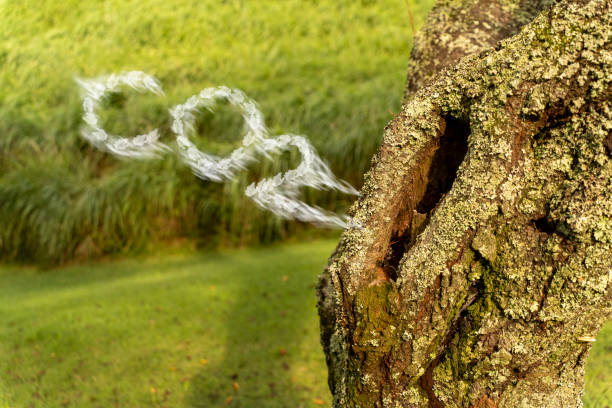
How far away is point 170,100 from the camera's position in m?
4.70

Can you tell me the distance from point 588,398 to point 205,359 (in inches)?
64.4

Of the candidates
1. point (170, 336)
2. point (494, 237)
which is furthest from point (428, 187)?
point (170, 336)

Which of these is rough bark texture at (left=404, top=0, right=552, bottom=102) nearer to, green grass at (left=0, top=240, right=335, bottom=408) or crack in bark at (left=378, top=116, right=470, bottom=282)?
crack in bark at (left=378, top=116, right=470, bottom=282)

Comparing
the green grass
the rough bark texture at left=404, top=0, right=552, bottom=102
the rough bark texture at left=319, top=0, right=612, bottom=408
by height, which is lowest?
the green grass

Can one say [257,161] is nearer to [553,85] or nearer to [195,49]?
[195,49]

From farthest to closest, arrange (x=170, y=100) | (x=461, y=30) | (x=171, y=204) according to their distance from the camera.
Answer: (x=170, y=100)
(x=171, y=204)
(x=461, y=30)

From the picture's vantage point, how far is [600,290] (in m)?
0.83

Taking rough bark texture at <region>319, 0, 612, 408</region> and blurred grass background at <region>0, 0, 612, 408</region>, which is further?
blurred grass background at <region>0, 0, 612, 408</region>

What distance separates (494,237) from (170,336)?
226 cm

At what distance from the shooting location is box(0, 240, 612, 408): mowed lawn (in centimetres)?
230

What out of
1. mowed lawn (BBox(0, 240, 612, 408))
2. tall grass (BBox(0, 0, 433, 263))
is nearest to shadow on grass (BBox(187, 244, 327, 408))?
mowed lawn (BBox(0, 240, 612, 408))

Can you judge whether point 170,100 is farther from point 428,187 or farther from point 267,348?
point 428,187

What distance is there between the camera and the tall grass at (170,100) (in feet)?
12.9

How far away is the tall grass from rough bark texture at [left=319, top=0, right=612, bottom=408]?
3.07 m
